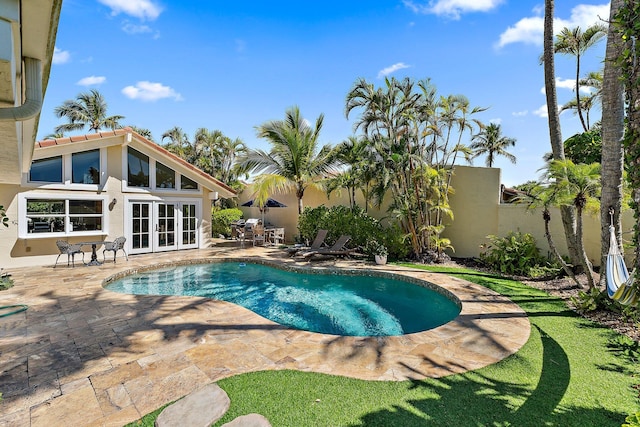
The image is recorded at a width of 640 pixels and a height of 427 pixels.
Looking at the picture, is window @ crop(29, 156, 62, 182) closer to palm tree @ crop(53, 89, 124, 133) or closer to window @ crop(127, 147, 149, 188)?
window @ crop(127, 147, 149, 188)

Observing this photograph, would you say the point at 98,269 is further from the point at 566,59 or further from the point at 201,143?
the point at 566,59

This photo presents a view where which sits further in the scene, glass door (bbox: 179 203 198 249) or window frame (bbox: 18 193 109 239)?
glass door (bbox: 179 203 198 249)

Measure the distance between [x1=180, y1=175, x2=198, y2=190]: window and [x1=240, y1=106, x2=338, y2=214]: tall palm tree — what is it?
9.09 ft

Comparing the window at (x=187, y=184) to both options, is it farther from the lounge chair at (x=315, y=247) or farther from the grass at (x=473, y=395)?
the grass at (x=473, y=395)

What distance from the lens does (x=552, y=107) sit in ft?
27.7

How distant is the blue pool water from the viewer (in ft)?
21.9

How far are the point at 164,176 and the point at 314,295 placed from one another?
9834 millimetres

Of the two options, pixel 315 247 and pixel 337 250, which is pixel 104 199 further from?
pixel 337 250

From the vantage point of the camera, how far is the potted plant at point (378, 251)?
11.4 m

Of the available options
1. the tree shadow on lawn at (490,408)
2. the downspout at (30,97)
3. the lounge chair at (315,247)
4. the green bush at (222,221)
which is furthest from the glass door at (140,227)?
the tree shadow on lawn at (490,408)

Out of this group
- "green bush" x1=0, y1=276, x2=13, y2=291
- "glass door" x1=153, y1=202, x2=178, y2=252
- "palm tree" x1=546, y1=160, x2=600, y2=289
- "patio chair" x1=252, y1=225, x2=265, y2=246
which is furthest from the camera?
"patio chair" x1=252, y1=225, x2=265, y2=246

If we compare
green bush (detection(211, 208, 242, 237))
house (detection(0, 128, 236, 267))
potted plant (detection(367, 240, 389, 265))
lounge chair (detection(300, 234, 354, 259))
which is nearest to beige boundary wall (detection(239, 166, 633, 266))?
potted plant (detection(367, 240, 389, 265))

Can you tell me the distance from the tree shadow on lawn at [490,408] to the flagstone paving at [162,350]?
1.09 feet

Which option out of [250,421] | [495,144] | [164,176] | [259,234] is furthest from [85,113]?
[495,144]
